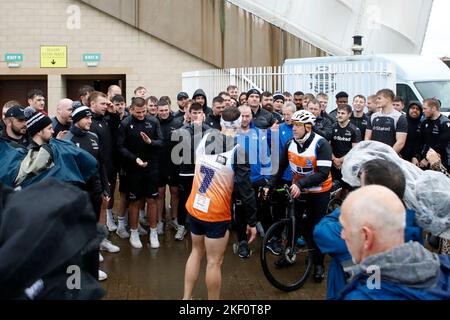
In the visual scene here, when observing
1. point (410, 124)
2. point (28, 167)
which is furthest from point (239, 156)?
point (410, 124)

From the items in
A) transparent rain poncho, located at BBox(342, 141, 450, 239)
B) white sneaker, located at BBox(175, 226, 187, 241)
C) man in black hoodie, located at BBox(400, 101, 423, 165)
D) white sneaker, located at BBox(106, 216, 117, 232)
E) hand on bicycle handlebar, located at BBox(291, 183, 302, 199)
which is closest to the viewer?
transparent rain poncho, located at BBox(342, 141, 450, 239)

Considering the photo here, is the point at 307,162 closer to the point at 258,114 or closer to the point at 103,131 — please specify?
the point at 258,114

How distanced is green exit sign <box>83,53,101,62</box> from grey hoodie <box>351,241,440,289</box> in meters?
15.7

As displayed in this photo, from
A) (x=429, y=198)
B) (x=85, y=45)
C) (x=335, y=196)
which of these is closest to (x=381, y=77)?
(x=335, y=196)

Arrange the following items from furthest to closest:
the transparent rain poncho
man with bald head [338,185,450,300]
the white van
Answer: the white van
the transparent rain poncho
man with bald head [338,185,450,300]

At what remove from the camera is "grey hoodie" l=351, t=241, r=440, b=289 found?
1841 millimetres

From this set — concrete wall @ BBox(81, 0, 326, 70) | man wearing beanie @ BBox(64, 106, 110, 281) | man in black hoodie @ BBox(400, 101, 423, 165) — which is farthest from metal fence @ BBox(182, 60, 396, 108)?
man wearing beanie @ BBox(64, 106, 110, 281)

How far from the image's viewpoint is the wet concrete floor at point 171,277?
4.94 m

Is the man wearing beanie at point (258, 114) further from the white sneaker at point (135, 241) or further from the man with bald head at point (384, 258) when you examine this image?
the man with bald head at point (384, 258)

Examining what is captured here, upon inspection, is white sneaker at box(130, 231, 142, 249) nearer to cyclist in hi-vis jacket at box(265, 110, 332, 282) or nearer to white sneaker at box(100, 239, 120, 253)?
white sneaker at box(100, 239, 120, 253)

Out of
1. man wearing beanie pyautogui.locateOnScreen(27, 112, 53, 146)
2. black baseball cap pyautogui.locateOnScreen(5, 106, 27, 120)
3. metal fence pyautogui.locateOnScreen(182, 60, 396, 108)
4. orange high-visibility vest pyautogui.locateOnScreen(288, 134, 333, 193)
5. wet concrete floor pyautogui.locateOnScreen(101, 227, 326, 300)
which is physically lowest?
wet concrete floor pyautogui.locateOnScreen(101, 227, 326, 300)

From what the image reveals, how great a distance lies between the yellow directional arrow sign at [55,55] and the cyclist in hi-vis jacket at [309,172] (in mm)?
12796

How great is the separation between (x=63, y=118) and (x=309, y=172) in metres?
2.99

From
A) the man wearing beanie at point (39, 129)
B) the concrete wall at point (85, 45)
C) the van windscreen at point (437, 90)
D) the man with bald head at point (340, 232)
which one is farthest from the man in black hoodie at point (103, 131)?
the concrete wall at point (85, 45)
